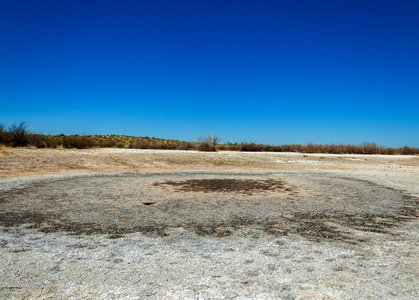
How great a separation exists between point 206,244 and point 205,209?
7.16ft

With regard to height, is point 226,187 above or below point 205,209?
above

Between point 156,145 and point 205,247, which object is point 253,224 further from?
point 156,145

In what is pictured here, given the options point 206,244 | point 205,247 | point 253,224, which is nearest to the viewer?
point 205,247

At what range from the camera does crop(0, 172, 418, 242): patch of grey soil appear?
4.76m

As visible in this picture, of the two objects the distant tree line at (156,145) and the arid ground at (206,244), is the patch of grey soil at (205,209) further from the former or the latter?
the distant tree line at (156,145)

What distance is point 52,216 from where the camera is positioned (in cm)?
536

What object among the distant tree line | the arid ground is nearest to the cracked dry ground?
the arid ground

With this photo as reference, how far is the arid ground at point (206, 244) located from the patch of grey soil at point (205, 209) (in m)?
0.02

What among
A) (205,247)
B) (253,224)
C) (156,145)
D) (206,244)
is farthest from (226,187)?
(156,145)

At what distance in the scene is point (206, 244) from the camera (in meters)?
3.97

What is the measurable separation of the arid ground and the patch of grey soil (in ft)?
0.08

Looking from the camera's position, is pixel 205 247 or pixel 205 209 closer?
pixel 205 247

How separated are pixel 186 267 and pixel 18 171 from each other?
1149 centimetres

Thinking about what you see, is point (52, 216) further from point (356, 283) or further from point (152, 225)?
point (356, 283)
